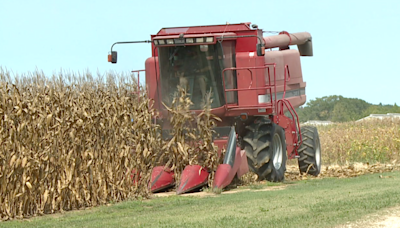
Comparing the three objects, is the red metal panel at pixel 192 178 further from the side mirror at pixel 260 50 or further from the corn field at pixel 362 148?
the corn field at pixel 362 148

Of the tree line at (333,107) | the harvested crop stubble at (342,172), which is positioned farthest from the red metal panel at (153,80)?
the tree line at (333,107)

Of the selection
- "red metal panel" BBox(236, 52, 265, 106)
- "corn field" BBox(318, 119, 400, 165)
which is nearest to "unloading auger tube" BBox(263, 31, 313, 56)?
"red metal panel" BBox(236, 52, 265, 106)

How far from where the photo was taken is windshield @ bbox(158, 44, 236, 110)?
43.8 feet

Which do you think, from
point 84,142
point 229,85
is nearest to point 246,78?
point 229,85

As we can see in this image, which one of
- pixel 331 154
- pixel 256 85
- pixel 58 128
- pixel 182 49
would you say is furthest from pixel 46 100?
pixel 331 154

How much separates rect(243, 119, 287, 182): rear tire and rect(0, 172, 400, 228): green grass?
1679 millimetres

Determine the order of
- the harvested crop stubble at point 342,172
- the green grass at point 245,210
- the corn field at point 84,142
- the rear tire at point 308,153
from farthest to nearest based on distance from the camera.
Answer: the rear tire at point 308,153 → the harvested crop stubble at point 342,172 → the corn field at point 84,142 → the green grass at point 245,210

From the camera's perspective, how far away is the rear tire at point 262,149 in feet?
44.0

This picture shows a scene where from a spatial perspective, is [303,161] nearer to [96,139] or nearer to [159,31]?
[159,31]

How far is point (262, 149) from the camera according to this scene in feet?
44.0

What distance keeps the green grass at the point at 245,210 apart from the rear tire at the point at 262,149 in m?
1.68

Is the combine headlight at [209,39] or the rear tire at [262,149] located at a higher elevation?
the combine headlight at [209,39]

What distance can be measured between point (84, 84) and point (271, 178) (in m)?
4.83

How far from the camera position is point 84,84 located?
440 inches
